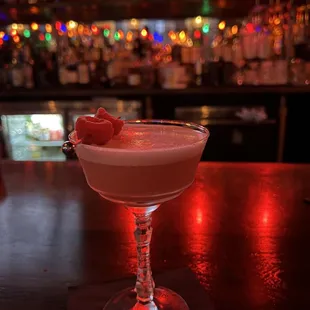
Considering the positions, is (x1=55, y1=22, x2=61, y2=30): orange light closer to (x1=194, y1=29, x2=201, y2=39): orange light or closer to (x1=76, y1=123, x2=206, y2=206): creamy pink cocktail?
(x1=194, y1=29, x2=201, y2=39): orange light

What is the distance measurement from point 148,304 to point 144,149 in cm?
25

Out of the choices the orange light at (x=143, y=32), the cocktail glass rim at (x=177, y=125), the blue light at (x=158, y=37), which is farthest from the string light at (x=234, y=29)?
the cocktail glass rim at (x=177, y=125)

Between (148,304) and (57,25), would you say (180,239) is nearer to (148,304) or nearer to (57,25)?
(148,304)

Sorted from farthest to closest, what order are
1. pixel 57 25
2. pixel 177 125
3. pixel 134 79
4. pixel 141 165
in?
pixel 57 25 → pixel 134 79 → pixel 177 125 → pixel 141 165

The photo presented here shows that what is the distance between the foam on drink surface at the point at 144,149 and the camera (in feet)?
1.74

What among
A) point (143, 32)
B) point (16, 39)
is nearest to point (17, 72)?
point (16, 39)

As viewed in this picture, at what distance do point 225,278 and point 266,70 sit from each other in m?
2.60

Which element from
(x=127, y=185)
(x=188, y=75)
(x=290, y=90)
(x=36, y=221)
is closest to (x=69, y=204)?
(x=36, y=221)

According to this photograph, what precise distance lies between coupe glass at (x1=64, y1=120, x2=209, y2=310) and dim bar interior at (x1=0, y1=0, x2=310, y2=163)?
88.7 inches

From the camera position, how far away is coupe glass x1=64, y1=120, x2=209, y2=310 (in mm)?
537

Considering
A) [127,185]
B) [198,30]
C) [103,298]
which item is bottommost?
[103,298]

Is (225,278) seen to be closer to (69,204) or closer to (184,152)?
(184,152)

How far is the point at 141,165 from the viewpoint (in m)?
0.54

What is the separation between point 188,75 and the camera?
10.5ft
